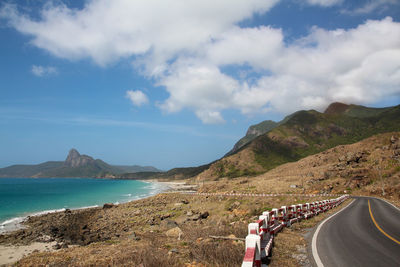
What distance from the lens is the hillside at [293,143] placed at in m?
151

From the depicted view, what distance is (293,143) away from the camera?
177 meters

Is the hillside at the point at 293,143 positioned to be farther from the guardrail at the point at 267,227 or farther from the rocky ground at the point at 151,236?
the guardrail at the point at 267,227

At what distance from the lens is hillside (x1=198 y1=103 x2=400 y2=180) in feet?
496

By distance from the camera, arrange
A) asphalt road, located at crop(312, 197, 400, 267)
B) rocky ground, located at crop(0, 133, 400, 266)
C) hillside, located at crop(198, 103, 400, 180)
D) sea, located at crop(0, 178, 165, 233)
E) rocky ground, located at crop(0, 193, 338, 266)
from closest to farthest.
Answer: asphalt road, located at crop(312, 197, 400, 267) < rocky ground, located at crop(0, 193, 338, 266) < rocky ground, located at crop(0, 133, 400, 266) < sea, located at crop(0, 178, 165, 233) < hillside, located at crop(198, 103, 400, 180)

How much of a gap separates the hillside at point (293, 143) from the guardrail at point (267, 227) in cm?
12871

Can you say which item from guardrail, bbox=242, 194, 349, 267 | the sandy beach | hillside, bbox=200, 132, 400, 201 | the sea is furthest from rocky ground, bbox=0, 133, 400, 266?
the sea

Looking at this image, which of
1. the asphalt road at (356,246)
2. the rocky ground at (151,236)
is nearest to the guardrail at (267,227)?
the rocky ground at (151,236)

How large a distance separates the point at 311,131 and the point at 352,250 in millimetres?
203944

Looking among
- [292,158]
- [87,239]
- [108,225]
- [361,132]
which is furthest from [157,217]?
[361,132]

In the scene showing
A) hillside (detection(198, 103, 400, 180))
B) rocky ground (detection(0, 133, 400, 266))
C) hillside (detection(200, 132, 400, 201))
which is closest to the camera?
rocky ground (detection(0, 133, 400, 266))

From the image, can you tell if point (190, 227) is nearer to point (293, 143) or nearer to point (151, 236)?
point (151, 236)

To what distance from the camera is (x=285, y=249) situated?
7883 millimetres

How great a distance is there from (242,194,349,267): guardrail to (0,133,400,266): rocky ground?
400 millimetres

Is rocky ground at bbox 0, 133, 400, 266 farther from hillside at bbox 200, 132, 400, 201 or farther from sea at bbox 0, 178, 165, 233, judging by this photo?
sea at bbox 0, 178, 165, 233
